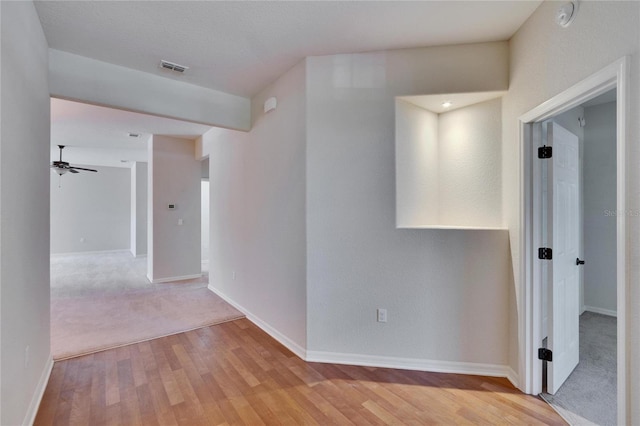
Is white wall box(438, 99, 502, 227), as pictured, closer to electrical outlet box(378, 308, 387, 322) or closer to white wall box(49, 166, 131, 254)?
electrical outlet box(378, 308, 387, 322)

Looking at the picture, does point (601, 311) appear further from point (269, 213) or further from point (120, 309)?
point (120, 309)

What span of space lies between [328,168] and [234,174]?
1.98 meters

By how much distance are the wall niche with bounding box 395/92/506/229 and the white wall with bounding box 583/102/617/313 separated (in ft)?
7.82

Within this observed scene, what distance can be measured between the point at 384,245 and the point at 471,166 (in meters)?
1.07

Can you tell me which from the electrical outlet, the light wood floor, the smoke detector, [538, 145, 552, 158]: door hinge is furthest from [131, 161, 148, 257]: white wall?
the smoke detector

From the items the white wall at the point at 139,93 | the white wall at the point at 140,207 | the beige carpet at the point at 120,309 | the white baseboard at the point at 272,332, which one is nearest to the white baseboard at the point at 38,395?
the beige carpet at the point at 120,309

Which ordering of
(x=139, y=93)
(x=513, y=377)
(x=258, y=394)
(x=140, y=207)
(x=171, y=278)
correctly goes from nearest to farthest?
1. (x=258, y=394)
2. (x=513, y=377)
3. (x=139, y=93)
4. (x=171, y=278)
5. (x=140, y=207)

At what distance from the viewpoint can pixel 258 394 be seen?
2.18 m

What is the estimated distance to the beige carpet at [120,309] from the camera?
315cm

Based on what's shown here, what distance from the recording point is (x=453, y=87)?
247 centimetres

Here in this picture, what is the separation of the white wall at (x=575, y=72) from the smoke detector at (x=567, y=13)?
29 mm

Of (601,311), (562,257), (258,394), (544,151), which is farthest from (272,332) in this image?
(601,311)

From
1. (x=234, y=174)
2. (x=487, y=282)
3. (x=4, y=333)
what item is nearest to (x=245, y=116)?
(x=234, y=174)

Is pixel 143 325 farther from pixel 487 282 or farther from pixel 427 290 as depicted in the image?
pixel 487 282
